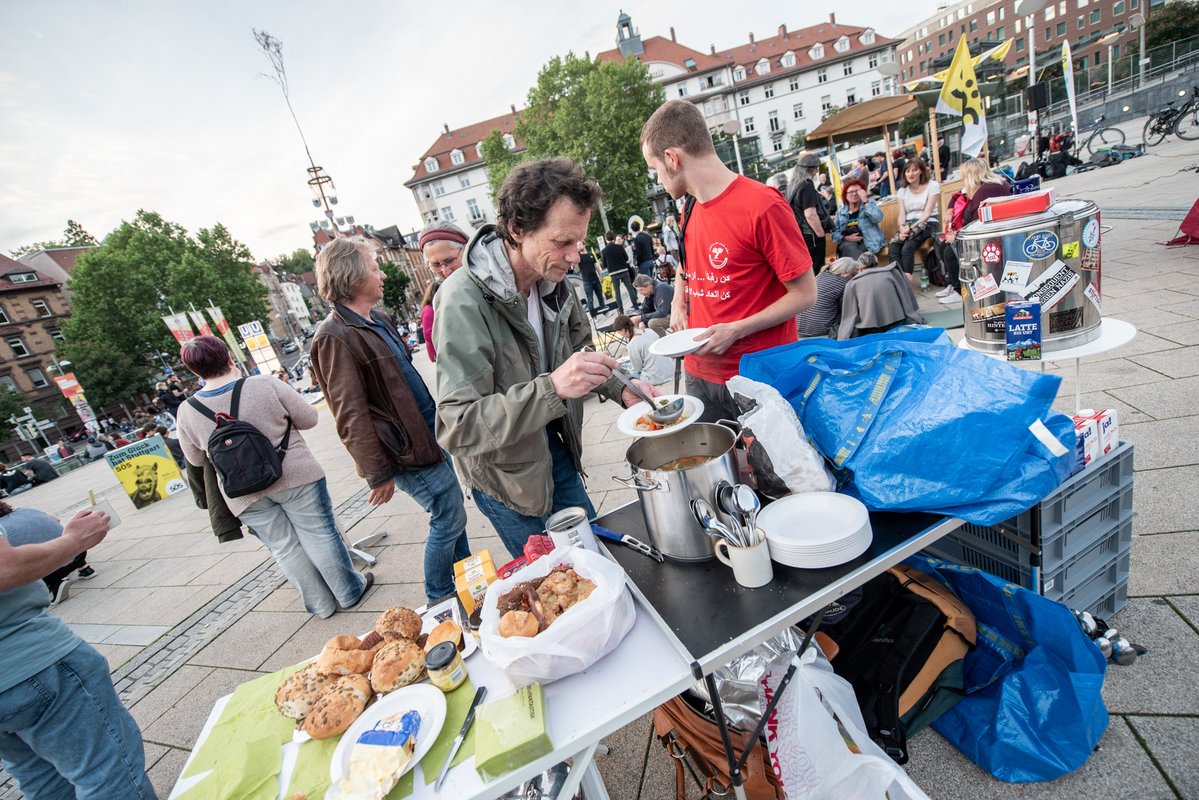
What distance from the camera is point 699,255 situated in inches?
95.8

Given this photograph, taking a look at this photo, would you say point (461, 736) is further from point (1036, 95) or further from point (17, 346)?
point (17, 346)

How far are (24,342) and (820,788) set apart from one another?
54845 millimetres

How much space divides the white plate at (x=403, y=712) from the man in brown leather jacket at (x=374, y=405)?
4.96 ft

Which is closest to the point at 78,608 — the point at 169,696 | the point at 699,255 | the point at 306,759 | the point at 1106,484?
the point at 169,696

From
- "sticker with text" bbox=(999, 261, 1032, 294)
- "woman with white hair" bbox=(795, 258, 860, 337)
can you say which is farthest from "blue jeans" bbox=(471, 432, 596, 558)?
"woman with white hair" bbox=(795, 258, 860, 337)

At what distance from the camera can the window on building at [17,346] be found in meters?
35.2

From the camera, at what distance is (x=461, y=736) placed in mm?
1221

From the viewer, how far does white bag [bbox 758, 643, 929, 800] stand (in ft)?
4.44

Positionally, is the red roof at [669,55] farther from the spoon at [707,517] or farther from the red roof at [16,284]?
the spoon at [707,517]

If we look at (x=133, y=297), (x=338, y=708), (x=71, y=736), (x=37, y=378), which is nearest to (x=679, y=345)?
(x=338, y=708)

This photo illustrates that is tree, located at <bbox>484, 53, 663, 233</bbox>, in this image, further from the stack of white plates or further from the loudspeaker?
the stack of white plates

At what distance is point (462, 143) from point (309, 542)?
63.4m

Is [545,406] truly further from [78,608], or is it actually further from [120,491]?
[120,491]

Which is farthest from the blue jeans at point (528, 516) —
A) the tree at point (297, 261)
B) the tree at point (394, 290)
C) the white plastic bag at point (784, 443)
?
the tree at point (297, 261)
